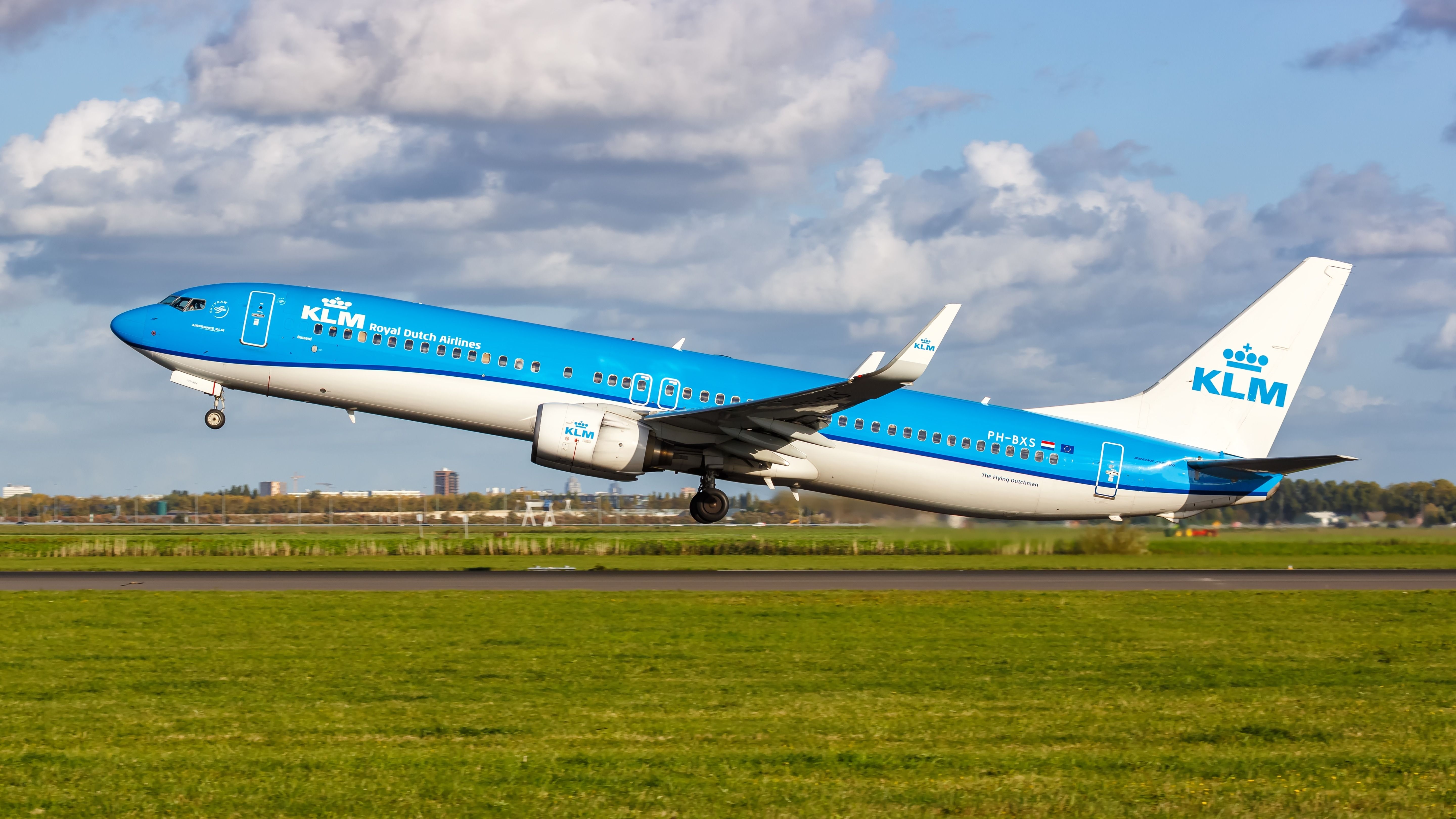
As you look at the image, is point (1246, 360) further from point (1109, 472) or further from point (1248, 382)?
point (1109, 472)

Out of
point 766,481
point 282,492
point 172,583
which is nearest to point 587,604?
point 172,583

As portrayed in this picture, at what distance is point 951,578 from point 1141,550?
11525mm

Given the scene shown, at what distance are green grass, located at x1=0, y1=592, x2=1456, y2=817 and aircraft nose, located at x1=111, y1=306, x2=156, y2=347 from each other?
12.0m

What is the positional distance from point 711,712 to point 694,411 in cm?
1920

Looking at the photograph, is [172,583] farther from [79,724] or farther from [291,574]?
[79,724]

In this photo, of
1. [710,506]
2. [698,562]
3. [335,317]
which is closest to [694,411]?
[710,506]

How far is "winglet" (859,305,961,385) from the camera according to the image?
28.4m

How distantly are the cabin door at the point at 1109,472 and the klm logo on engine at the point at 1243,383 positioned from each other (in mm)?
3923

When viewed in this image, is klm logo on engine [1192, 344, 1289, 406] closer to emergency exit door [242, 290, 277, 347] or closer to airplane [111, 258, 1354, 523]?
airplane [111, 258, 1354, 523]

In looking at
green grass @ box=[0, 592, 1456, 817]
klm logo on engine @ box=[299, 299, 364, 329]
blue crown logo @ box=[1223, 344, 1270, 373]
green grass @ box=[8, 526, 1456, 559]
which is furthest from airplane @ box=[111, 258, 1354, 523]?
green grass @ box=[0, 592, 1456, 817]

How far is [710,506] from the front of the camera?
3528 cm

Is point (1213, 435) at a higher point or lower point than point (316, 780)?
higher

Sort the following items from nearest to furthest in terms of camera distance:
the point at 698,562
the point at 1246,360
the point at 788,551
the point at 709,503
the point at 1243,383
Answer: the point at 709,503, the point at 698,562, the point at 1243,383, the point at 1246,360, the point at 788,551

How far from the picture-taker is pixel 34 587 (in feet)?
84.3
